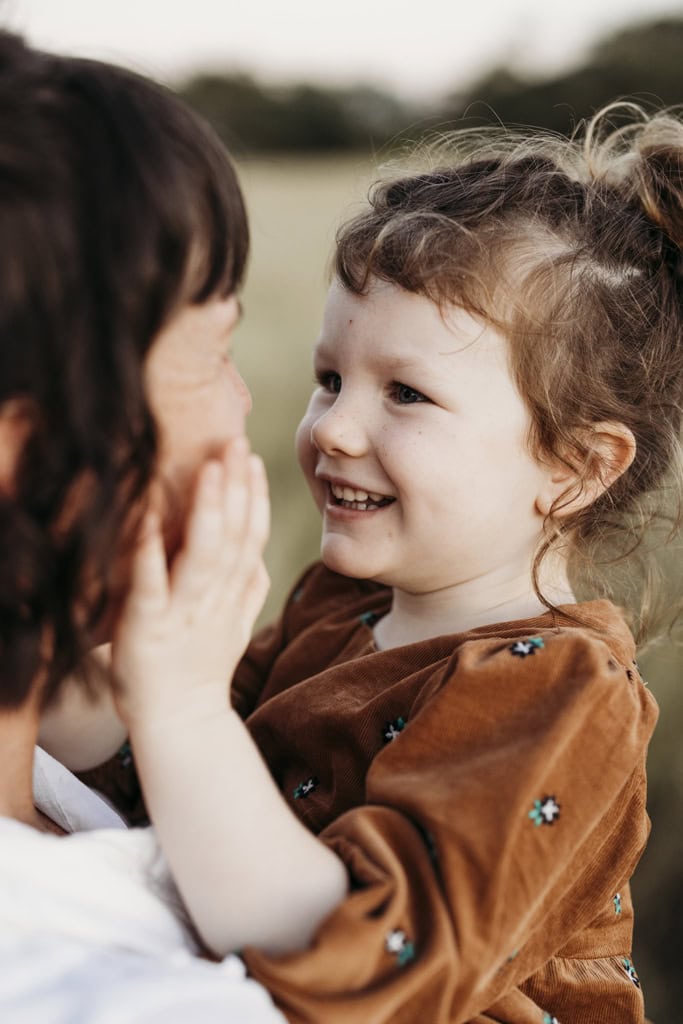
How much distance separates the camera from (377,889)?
105 centimetres

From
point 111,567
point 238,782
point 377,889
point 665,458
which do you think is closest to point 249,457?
point 111,567

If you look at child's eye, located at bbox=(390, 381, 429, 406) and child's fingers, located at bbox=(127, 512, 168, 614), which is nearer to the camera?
child's fingers, located at bbox=(127, 512, 168, 614)

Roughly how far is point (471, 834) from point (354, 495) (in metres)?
0.66

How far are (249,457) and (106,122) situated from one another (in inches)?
14.5

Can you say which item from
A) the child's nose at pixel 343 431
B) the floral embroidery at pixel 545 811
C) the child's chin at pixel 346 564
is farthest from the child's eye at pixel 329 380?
the floral embroidery at pixel 545 811

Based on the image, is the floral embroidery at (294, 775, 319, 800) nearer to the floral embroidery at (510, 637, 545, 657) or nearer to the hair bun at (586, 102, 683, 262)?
the floral embroidery at (510, 637, 545, 657)

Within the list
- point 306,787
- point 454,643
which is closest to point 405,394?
point 454,643

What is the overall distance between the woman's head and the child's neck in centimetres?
12

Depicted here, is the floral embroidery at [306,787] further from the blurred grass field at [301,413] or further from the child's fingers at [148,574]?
the blurred grass field at [301,413]

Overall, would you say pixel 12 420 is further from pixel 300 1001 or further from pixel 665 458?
pixel 665 458

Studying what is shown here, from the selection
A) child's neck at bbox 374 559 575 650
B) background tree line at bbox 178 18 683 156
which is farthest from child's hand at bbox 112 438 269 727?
background tree line at bbox 178 18 683 156

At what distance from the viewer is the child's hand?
106cm

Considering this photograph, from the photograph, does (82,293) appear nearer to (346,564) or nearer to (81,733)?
(346,564)

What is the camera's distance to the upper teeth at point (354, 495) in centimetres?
163
